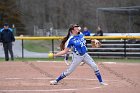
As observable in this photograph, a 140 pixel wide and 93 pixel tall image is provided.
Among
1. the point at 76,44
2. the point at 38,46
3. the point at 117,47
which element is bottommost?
the point at 38,46

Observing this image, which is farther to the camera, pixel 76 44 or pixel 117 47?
pixel 117 47

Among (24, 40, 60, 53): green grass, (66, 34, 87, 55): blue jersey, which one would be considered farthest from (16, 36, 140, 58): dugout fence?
(66, 34, 87, 55): blue jersey

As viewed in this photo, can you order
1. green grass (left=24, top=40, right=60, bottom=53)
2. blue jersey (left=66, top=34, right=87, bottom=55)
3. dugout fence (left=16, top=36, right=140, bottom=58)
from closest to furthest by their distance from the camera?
blue jersey (left=66, top=34, right=87, bottom=55)
dugout fence (left=16, top=36, right=140, bottom=58)
green grass (left=24, top=40, right=60, bottom=53)

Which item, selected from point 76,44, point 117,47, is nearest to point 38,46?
point 117,47

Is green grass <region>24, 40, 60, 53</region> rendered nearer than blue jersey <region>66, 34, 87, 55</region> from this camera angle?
No

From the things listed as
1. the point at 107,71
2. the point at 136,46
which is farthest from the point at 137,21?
the point at 107,71

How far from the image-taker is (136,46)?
2814 centimetres

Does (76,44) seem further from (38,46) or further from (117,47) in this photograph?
(38,46)

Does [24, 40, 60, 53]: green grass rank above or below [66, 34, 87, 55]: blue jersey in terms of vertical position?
below

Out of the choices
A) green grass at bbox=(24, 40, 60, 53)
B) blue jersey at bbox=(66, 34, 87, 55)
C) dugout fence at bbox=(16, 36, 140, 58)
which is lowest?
green grass at bbox=(24, 40, 60, 53)

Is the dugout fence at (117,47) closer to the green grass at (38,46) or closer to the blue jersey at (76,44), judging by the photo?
the green grass at (38,46)

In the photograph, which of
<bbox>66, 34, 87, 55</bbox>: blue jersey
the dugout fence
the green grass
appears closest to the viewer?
<bbox>66, 34, 87, 55</bbox>: blue jersey

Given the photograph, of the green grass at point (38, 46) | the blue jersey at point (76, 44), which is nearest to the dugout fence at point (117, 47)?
the green grass at point (38, 46)

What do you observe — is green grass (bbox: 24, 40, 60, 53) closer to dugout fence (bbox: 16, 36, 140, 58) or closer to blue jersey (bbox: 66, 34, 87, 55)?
dugout fence (bbox: 16, 36, 140, 58)
